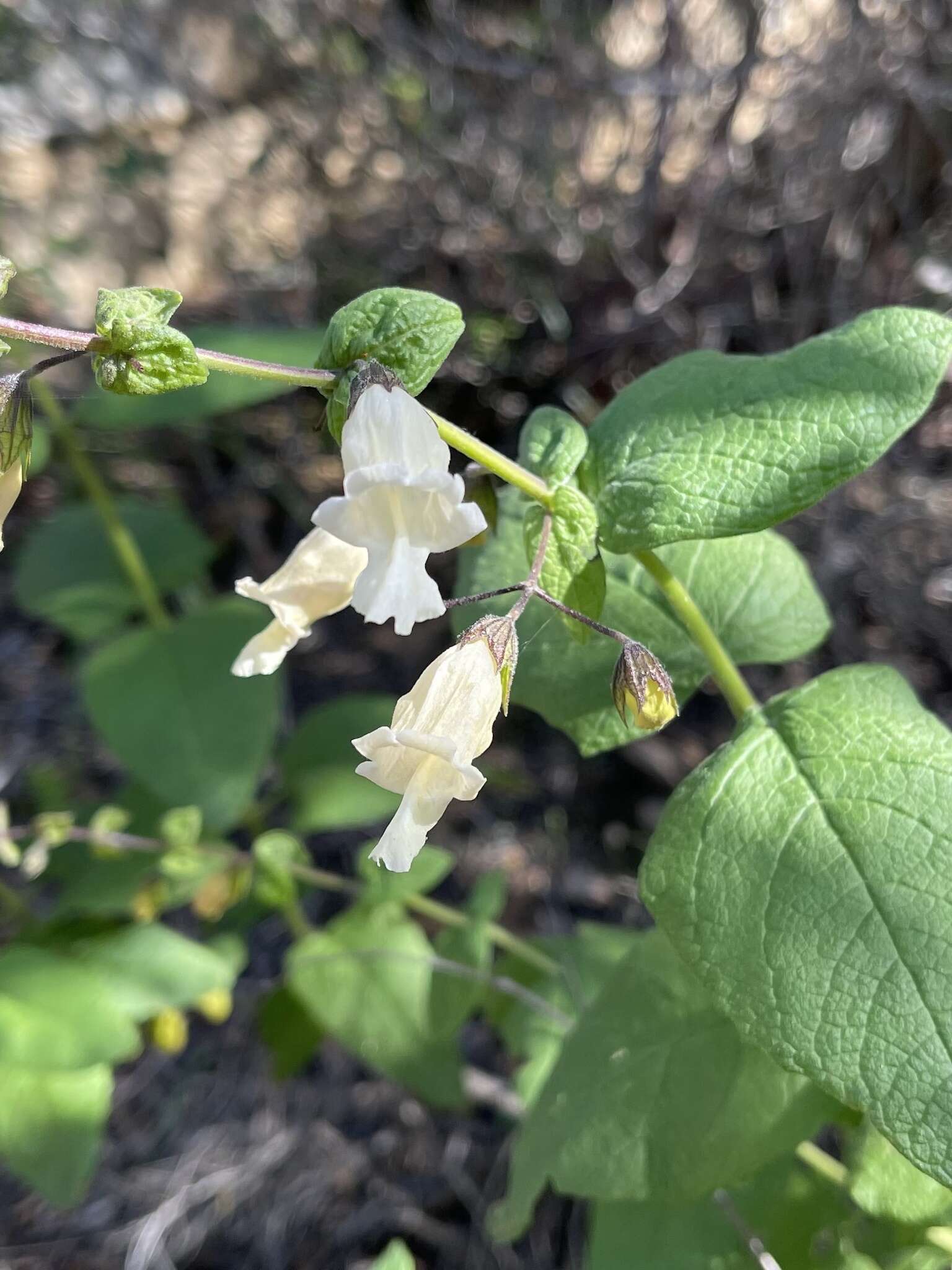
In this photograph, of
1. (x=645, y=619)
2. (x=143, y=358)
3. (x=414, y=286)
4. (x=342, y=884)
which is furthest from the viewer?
(x=414, y=286)

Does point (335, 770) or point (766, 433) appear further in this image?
point (335, 770)

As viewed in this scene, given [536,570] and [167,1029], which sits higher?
[536,570]

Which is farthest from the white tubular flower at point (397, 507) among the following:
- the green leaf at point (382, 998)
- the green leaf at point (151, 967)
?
the green leaf at point (151, 967)

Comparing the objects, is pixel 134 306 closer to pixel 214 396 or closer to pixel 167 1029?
pixel 214 396

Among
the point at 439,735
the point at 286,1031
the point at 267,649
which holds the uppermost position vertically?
the point at 439,735

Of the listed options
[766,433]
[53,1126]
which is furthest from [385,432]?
[53,1126]

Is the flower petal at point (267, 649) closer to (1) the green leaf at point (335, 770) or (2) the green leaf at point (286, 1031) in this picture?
(1) the green leaf at point (335, 770)

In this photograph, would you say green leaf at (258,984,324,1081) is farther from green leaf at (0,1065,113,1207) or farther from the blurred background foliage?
green leaf at (0,1065,113,1207)
